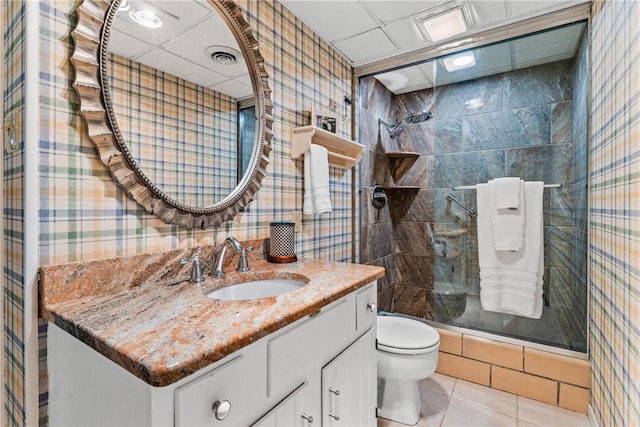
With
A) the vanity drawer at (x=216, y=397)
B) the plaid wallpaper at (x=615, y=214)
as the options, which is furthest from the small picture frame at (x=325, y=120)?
the vanity drawer at (x=216, y=397)

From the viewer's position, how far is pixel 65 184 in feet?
2.97

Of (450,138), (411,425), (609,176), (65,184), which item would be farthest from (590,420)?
(65,184)

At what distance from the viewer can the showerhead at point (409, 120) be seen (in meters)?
2.64

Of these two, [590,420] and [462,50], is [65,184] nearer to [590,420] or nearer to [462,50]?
[462,50]

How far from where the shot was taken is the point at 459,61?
2.23 meters

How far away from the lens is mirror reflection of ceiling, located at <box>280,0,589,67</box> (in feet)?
5.46

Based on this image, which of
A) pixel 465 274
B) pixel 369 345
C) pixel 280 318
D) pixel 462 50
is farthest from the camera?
pixel 465 274

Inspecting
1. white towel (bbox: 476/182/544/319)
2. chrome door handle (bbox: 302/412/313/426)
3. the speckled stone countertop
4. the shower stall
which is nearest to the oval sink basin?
the speckled stone countertop

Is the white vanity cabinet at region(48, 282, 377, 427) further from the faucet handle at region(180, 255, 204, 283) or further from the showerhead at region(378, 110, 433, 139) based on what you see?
the showerhead at region(378, 110, 433, 139)

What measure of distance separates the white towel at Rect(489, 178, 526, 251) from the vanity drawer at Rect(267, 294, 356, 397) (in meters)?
1.37

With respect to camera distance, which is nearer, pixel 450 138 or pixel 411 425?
pixel 411 425

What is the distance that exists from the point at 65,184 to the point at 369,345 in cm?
117

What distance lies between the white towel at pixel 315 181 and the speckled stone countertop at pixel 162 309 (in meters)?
0.53

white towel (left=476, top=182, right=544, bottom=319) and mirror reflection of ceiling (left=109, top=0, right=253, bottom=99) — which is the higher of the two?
mirror reflection of ceiling (left=109, top=0, right=253, bottom=99)
